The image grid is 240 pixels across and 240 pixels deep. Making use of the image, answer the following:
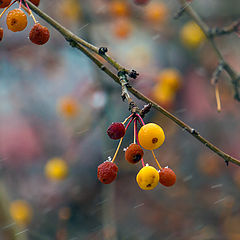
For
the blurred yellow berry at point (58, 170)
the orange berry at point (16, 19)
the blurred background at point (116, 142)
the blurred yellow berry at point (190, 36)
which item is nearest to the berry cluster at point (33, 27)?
the orange berry at point (16, 19)

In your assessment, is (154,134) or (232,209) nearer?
(154,134)

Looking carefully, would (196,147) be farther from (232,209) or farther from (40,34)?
(40,34)

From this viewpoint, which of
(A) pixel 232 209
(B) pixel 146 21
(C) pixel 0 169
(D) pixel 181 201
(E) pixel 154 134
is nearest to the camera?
(E) pixel 154 134

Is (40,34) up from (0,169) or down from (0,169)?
down

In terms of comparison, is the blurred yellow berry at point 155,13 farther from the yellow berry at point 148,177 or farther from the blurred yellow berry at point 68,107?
the yellow berry at point 148,177

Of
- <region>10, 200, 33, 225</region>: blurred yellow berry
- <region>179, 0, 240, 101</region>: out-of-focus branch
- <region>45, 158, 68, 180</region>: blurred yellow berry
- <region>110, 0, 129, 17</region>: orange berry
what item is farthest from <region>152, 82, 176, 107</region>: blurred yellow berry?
<region>179, 0, 240, 101</region>: out-of-focus branch

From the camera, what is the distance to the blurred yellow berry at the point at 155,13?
3611 mm

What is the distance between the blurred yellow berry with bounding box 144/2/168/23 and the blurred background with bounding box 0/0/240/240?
1cm

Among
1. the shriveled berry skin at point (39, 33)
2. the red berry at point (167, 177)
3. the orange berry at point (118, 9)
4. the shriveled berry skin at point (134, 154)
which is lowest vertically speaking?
the red berry at point (167, 177)

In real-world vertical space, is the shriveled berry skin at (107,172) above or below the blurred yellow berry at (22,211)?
below

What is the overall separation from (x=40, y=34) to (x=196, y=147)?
3094 millimetres

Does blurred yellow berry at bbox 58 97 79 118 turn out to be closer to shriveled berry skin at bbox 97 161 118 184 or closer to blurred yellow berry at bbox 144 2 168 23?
blurred yellow berry at bbox 144 2 168 23

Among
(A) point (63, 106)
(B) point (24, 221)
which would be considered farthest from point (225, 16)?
(B) point (24, 221)

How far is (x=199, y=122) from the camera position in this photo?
13.1 ft
